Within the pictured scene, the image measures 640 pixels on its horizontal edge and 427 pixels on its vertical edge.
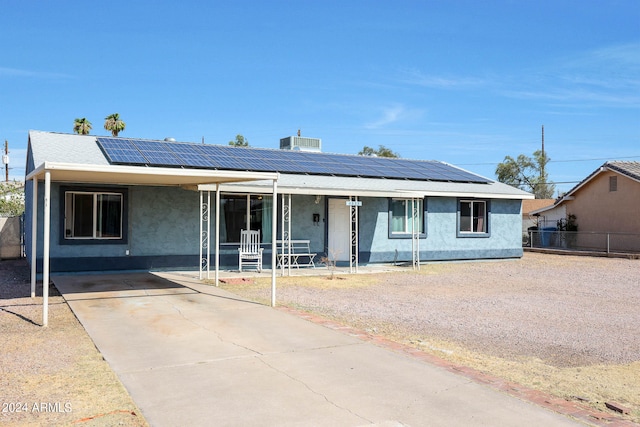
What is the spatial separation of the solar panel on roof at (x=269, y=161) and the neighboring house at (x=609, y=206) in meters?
8.78

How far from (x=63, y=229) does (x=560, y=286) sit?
43.7 feet

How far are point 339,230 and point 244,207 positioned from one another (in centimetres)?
353

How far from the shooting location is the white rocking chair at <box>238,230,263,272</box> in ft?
53.9

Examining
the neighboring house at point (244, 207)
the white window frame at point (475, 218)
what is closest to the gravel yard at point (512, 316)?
the neighboring house at point (244, 207)

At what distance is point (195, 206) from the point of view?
645 inches

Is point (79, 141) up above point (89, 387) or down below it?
above

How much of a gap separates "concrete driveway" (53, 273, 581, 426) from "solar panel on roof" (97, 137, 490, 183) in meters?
7.33

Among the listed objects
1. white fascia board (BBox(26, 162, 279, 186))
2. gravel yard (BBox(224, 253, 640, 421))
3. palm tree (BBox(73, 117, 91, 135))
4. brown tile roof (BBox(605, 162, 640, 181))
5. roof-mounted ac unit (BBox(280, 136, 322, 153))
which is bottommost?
gravel yard (BBox(224, 253, 640, 421))

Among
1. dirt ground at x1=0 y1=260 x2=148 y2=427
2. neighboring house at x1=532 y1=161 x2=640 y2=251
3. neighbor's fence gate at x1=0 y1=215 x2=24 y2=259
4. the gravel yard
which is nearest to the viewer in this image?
dirt ground at x1=0 y1=260 x2=148 y2=427

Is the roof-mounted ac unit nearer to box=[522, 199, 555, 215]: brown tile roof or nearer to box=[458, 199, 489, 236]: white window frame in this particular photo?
box=[458, 199, 489, 236]: white window frame

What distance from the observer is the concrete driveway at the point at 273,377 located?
16.0ft

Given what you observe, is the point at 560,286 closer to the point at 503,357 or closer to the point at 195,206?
the point at 503,357

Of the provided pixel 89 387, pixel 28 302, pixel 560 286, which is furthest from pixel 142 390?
→ pixel 560 286

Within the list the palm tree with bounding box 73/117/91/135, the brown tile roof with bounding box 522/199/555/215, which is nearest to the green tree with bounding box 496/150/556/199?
the brown tile roof with bounding box 522/199/555/215
